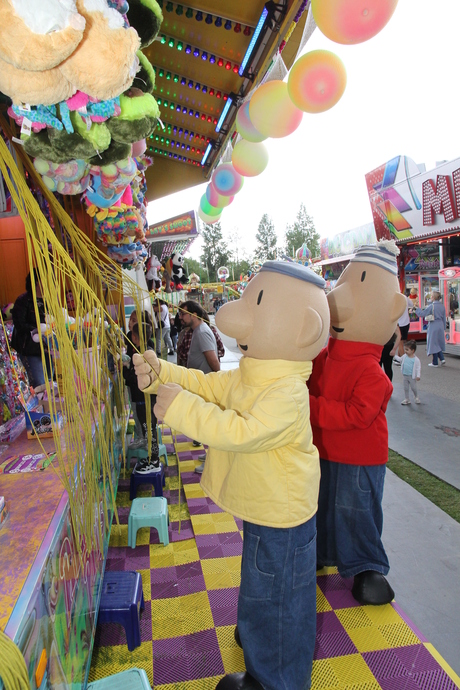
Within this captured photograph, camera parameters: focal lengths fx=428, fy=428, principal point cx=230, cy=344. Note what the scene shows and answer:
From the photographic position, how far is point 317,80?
2.51 m

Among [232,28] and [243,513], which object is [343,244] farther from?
[243,513]

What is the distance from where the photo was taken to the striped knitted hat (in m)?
2.13

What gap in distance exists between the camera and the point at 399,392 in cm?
627

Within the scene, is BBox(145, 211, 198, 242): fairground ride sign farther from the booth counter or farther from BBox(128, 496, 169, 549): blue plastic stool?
the booth counter

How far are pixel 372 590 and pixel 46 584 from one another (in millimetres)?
Result: 1615

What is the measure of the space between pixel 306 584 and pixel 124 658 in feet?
2.99

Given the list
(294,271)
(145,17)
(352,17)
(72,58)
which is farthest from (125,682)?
(352,17)

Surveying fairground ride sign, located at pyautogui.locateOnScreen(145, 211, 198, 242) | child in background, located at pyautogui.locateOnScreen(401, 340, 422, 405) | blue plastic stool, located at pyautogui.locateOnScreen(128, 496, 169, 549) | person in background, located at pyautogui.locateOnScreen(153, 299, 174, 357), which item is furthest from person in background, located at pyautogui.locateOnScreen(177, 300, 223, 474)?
fairground ride sign, located at pyautogui.locateOnScreen(145, 211, 198, 242)

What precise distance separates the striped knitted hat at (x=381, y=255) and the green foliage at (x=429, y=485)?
5.96 feet

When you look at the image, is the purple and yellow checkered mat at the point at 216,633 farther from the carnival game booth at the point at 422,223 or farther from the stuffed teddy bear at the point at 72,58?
the carnival game booth at the point at 422,223

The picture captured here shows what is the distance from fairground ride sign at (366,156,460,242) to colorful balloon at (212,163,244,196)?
698 cm

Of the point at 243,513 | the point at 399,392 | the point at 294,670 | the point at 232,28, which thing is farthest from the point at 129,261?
the point at 399,392

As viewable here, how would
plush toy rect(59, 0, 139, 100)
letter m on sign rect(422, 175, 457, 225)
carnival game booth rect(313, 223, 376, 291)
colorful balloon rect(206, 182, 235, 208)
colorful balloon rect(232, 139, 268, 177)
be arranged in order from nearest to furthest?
plush toy rect(59, 0, 139, 100) < colorful balloon rect(232, 139, 268, 177) < colorful balloon rect(206, 182, 235, 208) < letter m on sign rect(422, 175, 457, 225) < carnival game booth rect(313, 223, 376, 291)

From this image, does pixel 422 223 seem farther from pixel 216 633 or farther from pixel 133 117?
pixel 133 117
